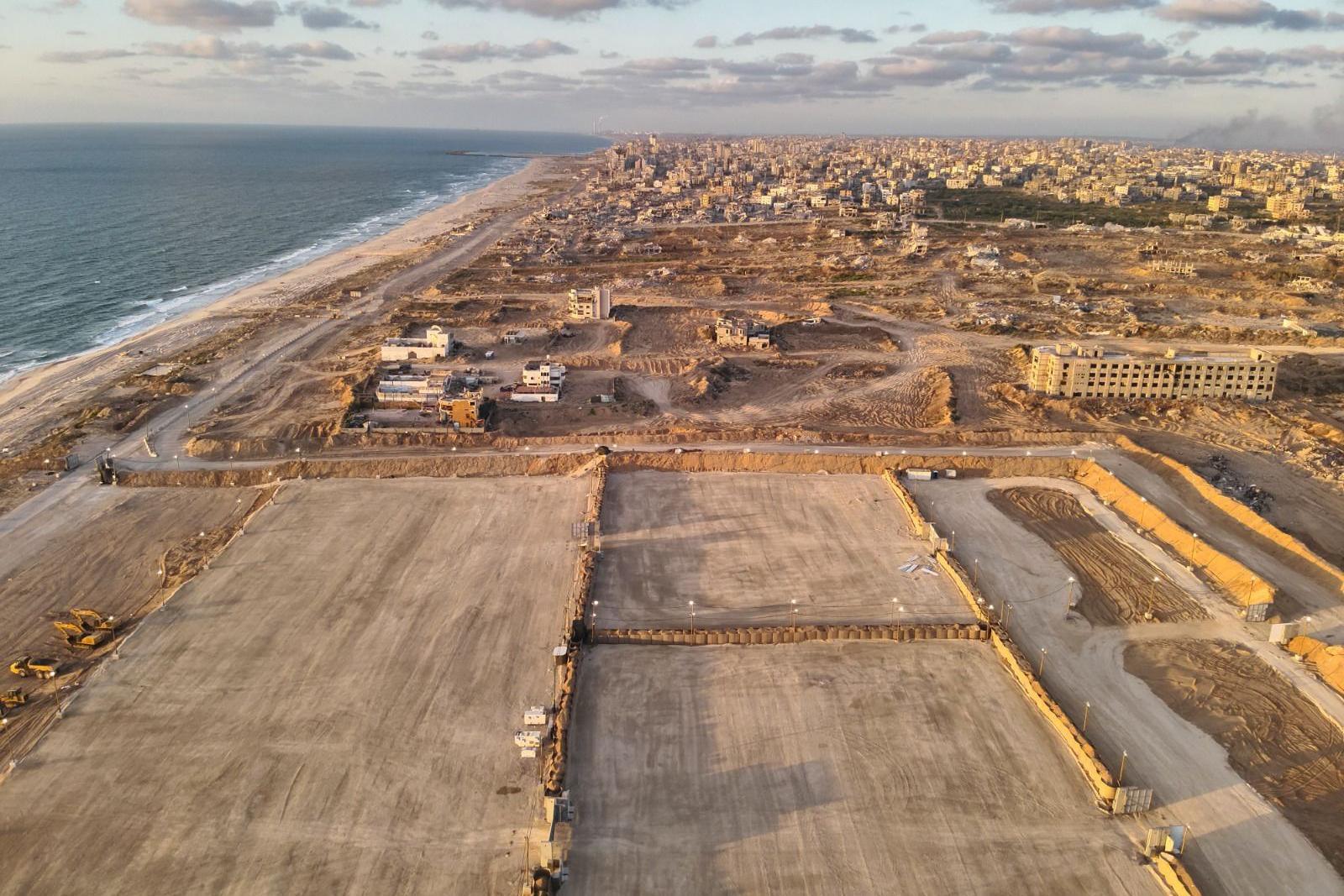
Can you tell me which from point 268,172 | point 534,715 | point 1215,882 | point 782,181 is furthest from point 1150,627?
point 268,172

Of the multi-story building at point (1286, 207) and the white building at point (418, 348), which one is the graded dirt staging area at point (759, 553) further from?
the multi-story building at point (1286, 207)

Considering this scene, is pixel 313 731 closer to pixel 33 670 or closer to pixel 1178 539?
pixel 33 670

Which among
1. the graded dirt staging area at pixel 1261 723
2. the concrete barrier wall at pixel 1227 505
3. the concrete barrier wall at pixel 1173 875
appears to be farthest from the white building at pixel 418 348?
the concrete barrier wall at pixel 1173 875

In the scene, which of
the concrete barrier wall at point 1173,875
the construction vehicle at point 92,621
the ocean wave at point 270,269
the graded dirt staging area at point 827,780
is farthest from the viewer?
the ocean wave at point 270,269

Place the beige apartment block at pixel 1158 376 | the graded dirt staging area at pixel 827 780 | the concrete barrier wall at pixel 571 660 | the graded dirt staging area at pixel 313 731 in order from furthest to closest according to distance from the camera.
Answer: the beige apartment block at pixel 1158 376 < the concrete barrier wall at pixel 571 660 < the graded dirt staging area at pixel 313 731 < the graded dirt staging area at pixel 827 780

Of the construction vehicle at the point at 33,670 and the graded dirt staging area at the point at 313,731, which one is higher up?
the graded dirt staging area at the point at 313,731

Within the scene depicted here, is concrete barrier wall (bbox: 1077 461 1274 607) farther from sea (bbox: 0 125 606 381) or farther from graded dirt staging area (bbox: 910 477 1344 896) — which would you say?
sea (bbox: 0 125 606 381)

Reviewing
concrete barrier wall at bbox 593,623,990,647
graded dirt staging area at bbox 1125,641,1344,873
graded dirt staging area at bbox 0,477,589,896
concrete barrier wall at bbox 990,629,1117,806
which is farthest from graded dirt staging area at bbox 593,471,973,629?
graded dirt staging area at bbox 1125,641,1344,873
